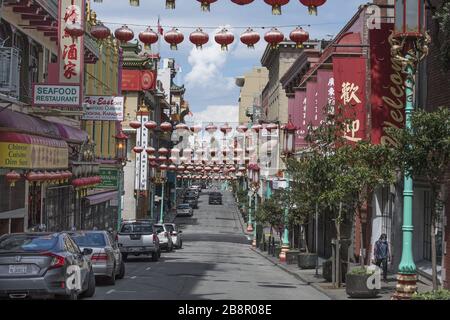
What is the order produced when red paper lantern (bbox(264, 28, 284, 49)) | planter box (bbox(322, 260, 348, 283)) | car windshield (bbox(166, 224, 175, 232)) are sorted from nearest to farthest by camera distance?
red paper lantern (bbox(264, 28, 284, 49))
planter box (bbox(322, 260, 348, 283))
car windshield (bbox(166, 224, 175, 232))

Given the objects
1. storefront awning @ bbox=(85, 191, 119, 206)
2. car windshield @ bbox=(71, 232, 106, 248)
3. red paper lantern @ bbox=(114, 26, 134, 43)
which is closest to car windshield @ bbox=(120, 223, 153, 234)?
storefront awning @ bbox=(85, 191, 119, 206)

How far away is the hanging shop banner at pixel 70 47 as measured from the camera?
1212 inches

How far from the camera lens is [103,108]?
37.3 meters

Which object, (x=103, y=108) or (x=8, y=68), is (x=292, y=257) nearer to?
(x=103, y=108)

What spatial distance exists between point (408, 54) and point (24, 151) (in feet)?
39.1

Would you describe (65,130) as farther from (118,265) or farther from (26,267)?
(26,267)

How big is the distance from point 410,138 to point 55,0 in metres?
20.4

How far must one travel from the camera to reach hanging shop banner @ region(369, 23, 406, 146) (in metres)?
27.5

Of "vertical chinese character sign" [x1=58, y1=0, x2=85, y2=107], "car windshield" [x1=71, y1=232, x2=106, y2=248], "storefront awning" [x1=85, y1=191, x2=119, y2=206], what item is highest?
"vertical chinese character sign" [x1=58, y1=0, x2=85, y2=107]

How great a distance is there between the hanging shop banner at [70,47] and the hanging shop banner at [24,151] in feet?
11.2

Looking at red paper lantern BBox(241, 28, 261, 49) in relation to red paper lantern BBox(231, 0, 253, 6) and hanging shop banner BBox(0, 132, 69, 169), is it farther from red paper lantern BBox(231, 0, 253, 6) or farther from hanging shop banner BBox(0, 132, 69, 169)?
hanging shop banner BBox(0, 132, 69, 169)

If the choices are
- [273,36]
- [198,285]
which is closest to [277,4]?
[273,36]

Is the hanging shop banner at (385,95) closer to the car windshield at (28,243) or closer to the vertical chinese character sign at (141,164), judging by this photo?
the car windshield at (28,243)
